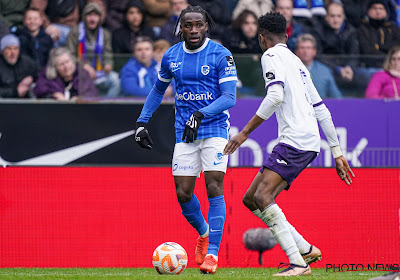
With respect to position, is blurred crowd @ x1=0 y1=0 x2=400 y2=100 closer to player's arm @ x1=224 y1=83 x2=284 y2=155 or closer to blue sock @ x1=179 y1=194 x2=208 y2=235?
blue sock @ x1=179 y1=194 x2=208 y2=235

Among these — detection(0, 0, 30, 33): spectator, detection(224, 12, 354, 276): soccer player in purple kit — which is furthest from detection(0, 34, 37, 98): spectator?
detection(224, 12, 354, 276): soccer player in purple kit

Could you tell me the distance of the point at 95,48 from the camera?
1252 cm

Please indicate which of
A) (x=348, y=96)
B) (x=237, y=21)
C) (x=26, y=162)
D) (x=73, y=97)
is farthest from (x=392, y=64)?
(x=26, y=162)

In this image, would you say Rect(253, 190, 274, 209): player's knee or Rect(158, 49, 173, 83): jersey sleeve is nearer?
Rect(253, 190, 274, 209): player's knee

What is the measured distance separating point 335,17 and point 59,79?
4638 mm

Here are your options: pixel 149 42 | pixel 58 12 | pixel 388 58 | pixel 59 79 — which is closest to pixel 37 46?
pixel 58 12

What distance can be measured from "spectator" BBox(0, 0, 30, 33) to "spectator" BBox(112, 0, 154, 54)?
1656mm

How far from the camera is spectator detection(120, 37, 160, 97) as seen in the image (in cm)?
1188

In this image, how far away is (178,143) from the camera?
8.01m

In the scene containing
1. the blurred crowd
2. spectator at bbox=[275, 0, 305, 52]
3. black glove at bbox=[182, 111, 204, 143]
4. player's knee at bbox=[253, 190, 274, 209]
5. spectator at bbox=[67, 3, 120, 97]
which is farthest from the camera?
spectator at bbox=[275, 0, 305, 52]

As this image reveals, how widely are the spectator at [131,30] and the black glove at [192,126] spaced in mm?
5614

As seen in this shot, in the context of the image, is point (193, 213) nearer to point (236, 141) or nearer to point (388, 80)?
point (236, 141)

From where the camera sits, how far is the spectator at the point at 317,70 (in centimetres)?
1212

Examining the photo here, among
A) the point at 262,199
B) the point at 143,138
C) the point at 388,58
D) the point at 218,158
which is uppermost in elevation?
the point at 388,58
